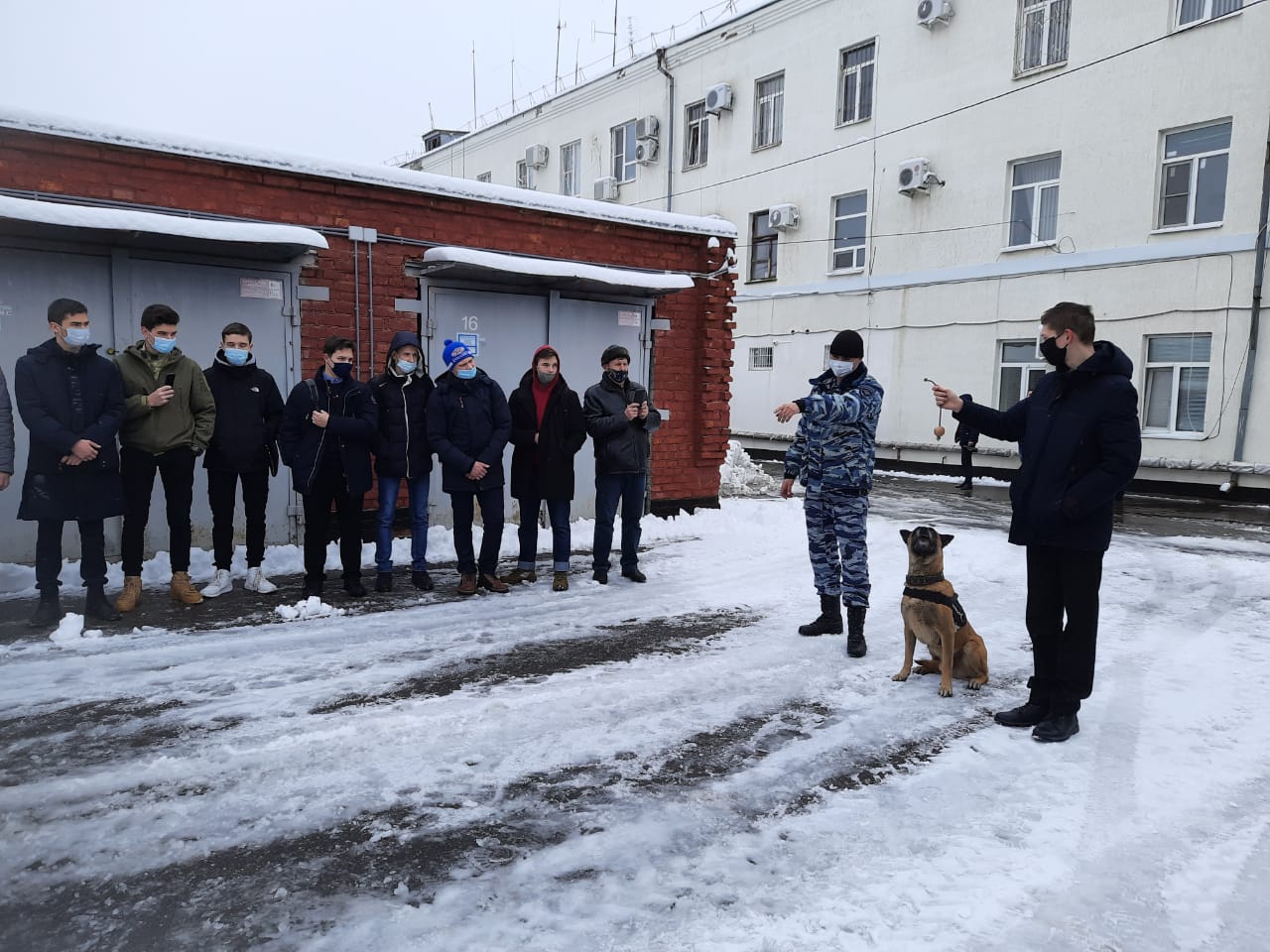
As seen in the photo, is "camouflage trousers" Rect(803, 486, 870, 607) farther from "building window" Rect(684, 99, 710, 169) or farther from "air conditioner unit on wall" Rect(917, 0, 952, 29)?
"building window" Rect(684, 99, 710, 169)

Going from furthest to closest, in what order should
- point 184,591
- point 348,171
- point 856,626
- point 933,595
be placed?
point 348,171
point 184,591
point 856,626
point 933,595

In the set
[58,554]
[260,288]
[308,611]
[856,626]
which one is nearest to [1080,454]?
[856,626]

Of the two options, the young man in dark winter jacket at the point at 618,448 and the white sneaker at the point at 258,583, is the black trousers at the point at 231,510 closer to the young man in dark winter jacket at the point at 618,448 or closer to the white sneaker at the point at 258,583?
the white sneaker at the point at 258,583

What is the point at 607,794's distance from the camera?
3.40 metres

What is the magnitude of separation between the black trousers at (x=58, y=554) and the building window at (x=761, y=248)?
18.2m

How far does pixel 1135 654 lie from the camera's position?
5.47 meters

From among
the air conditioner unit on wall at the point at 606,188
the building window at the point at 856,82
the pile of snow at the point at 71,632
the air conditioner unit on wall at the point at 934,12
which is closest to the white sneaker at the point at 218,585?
the pile of snow at the point at 71,632

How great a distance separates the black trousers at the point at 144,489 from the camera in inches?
234

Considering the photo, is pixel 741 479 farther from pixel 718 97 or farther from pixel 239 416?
pixel 718 97

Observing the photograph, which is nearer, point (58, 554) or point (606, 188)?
point (58, 554)

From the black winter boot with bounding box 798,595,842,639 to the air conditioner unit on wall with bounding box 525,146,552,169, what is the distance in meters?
24.9

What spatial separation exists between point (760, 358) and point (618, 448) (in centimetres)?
1550

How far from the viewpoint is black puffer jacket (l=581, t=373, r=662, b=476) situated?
6973 mm

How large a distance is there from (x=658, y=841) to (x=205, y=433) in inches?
184
